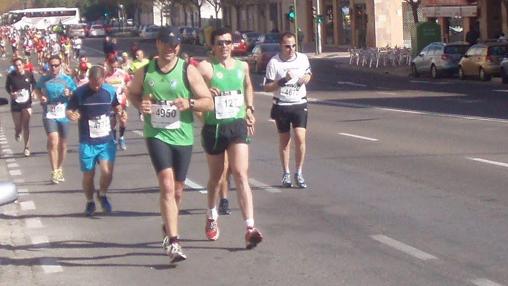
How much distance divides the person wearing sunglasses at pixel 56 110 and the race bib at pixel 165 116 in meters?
7.23

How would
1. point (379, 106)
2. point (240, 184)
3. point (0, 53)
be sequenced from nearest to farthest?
point (240, 184)
point (379, 106)
point (0, 53)

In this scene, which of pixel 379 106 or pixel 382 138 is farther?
pixel 379 106

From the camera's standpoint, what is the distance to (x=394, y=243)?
34.5 feet

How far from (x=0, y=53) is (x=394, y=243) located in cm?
8432

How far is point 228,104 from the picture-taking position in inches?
430

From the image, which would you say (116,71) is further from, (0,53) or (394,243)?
(0,53)

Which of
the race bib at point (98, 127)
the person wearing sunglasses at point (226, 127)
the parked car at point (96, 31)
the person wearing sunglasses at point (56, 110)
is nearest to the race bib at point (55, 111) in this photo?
the person wearing sunglasses at point (56, 110)

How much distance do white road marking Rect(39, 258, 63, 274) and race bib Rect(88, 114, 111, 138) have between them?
2916 millimetres

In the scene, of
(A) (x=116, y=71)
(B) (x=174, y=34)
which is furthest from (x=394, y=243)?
(A) (x=116, y=71)

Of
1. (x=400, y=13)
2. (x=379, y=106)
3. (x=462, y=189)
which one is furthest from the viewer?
(x=400, y=13)

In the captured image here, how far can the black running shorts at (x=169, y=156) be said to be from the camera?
9797mm

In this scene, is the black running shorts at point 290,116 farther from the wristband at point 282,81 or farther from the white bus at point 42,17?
the white bus at point 42,17

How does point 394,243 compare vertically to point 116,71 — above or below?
below

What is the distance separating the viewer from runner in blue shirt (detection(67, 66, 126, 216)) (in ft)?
43.2
